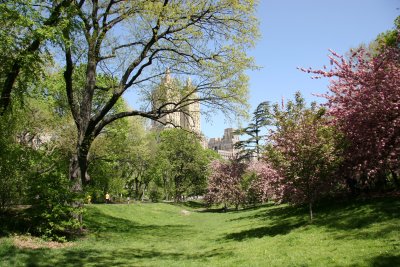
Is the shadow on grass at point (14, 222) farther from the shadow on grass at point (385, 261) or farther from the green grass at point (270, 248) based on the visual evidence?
the shadow on grass at point (385, 261)

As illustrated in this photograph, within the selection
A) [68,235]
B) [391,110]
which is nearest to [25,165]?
[68,235]

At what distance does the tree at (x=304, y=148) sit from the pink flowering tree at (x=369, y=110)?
0.80m

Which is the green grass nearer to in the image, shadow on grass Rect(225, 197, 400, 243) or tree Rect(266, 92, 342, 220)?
shadow on grass Rect(225, 197, 400, 243)

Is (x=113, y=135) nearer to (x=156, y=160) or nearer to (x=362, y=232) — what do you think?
(x=156, y=160)

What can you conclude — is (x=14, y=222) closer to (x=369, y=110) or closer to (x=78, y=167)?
(x=78, y=167)

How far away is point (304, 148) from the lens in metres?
14.4

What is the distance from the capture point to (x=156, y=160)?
5406cm

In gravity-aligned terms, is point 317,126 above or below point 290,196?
above

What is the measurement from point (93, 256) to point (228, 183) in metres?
31.1

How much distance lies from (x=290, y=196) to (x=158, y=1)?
12488mm

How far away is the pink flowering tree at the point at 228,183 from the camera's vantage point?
4172 centimetres

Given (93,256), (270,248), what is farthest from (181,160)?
(270,248)

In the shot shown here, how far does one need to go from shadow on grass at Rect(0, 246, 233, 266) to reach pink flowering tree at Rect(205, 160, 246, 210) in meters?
28.7

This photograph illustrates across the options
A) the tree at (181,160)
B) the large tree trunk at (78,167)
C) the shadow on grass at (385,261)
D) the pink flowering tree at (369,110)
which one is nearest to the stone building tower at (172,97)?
the large tree trunk at (78,167)
